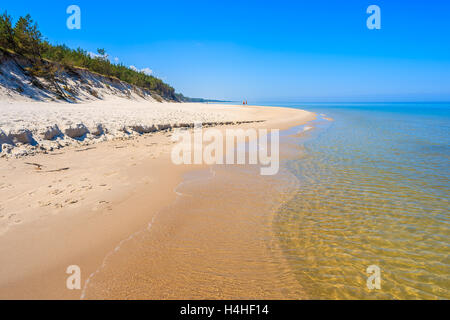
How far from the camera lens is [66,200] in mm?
4422

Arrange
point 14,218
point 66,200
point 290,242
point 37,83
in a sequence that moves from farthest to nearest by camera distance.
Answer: point 37,83 < point 66,200 < point 14,218 < point 290,242

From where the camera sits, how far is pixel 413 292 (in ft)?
8.67

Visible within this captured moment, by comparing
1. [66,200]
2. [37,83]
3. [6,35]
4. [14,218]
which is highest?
[6,35]

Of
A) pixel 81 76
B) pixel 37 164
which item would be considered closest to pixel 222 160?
pixel 37 164

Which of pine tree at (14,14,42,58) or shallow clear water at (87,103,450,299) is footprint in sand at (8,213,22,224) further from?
pine tree at (14,14,42,58)

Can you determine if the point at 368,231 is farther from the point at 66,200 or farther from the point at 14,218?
the point at 14,218

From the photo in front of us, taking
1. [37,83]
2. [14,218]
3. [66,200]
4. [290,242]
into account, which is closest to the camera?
[290,242]

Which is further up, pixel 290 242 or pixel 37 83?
pixel 37 83

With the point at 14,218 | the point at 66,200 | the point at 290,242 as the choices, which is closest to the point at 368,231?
the point at 290,242

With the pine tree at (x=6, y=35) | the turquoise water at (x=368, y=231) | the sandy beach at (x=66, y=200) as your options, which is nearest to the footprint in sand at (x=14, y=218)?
the sandy beach at (x=66, y=200)

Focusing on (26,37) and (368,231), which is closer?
(368,231)

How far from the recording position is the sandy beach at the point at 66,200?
2773 mm

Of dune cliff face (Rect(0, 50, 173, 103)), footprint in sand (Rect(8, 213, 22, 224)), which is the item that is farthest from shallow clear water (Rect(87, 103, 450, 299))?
dune cliff face (Rect(0, 50, 173, 103))
